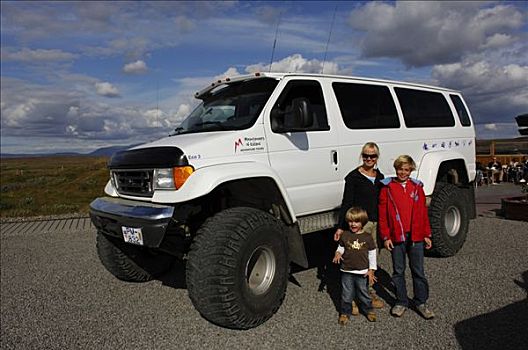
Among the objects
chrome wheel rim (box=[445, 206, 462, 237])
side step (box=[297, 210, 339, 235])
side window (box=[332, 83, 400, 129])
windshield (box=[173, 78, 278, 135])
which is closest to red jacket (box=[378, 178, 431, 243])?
side step (box=[297, 210, 339, 235])

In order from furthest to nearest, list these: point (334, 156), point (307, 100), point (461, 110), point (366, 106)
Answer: point (461, 110)
point (366, 106)
point (334, 156)
point (307, 100)

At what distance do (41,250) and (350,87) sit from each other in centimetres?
583

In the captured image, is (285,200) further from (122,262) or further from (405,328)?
(122,262)

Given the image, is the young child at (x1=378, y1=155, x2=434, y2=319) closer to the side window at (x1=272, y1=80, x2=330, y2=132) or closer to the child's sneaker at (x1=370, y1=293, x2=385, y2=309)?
→ the child's sneaker at (x1=370, y1=293, x2=385, y2=309)

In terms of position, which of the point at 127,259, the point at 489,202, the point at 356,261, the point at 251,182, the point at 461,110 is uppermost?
the point at 461,110

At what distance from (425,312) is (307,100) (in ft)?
7.58

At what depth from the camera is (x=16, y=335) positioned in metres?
4.15

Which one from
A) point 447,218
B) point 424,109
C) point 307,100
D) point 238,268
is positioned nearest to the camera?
point 238,268

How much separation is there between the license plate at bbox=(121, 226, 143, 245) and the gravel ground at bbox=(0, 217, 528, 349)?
854 millimetres

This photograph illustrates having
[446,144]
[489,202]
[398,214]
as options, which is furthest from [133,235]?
[489,202]

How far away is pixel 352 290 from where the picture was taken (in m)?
4.11

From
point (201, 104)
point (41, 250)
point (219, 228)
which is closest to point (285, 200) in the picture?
point (219, 228)

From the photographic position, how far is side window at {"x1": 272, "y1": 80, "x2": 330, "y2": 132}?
4.52 meters

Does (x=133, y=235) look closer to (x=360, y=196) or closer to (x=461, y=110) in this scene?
(x=360, y=196)
